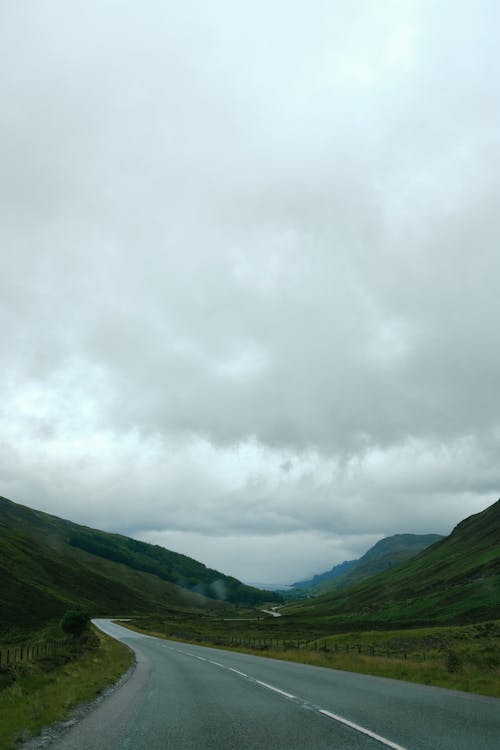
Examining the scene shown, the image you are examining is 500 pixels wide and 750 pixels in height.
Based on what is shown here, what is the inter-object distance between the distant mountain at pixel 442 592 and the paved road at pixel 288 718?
9006 centimetres

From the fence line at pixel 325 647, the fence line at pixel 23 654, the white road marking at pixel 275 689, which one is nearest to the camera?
the white road marking at pixel 275 689

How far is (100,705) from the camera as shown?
16.4m

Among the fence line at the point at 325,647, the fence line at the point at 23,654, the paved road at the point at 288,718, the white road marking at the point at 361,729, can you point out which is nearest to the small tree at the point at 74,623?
the fence line at the point at 325,647

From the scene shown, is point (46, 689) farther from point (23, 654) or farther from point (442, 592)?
point (442, 592)

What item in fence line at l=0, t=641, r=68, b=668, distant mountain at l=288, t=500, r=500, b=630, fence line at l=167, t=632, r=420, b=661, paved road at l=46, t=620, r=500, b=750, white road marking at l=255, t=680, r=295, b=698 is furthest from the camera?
distant mountain at l=288, t=500, r=500, b=630

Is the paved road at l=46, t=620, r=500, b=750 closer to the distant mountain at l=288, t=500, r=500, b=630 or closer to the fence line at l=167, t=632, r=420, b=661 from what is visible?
the fence line at l=167, t=632, r=420, b=661

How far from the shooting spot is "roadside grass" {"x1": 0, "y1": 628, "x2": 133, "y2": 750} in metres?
12.8

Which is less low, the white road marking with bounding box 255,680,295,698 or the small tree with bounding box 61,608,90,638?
the white road marking with bounding box 255,680,295,698

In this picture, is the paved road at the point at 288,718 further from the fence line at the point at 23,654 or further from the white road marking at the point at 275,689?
the fence line at the point at 23,654

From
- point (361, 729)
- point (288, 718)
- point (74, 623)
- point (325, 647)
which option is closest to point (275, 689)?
point (288, 718)

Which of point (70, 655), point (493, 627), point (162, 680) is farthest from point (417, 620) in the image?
point (162, 680)

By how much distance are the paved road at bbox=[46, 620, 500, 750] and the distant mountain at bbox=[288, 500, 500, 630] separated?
295ft

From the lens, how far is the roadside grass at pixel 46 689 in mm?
12836

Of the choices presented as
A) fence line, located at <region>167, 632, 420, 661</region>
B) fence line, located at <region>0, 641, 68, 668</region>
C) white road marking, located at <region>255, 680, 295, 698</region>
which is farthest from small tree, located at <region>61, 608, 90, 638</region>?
white road marking, located at <region>255, 680, 295, 698</region>
